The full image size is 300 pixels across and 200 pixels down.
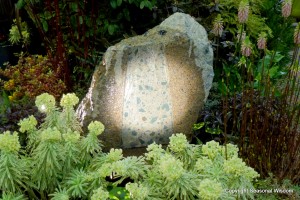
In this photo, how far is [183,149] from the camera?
2725 millimetres

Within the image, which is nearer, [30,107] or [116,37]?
[30,107]

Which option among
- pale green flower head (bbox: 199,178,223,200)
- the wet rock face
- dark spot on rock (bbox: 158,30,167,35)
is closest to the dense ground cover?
pale green flower head (bbox: 199,178,223,200)

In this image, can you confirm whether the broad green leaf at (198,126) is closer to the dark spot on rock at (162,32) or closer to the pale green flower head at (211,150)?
the dark spot on rock at (162,32)

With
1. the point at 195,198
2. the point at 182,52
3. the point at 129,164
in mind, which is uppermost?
the point at 182,52

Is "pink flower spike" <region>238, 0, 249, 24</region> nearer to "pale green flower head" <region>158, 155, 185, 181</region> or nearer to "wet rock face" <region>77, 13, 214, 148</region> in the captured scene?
"wet rock face" <region>77, 13, 214, 148</region>

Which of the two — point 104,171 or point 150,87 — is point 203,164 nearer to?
point 104,171

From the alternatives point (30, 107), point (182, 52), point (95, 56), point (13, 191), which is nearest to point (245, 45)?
point (182, 52)

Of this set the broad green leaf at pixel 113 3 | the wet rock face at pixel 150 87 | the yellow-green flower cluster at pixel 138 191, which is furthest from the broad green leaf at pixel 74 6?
the yellow-green flower cluster at pixel 138 191

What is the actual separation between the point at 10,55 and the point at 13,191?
329 centimetres

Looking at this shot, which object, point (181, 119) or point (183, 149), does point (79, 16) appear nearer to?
point (181, 119)

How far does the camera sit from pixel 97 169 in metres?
2.76

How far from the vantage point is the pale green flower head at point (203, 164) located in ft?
8.61

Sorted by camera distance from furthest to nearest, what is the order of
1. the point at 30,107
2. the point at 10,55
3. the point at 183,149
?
1. the point at 10,55
2. the point at 30,107
3. the point at 183,149

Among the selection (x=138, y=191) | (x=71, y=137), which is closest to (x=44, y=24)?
(x=71, y=137)
